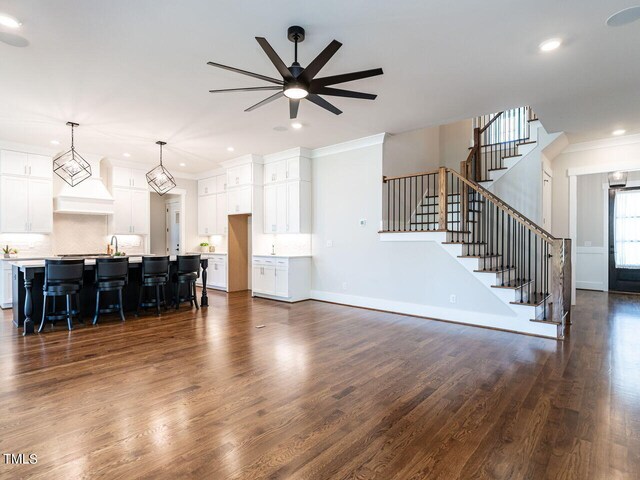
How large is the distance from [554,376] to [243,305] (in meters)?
5.06

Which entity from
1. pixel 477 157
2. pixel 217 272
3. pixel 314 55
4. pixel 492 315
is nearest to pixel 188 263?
pixel 217 272

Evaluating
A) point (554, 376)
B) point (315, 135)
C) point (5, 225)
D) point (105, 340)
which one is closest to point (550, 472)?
point (554, 376)

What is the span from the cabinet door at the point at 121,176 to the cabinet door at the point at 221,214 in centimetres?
206

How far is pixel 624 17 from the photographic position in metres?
2.78

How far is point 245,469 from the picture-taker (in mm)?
1916

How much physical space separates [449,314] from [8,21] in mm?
6022

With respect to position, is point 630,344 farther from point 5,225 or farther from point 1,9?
point 5,225

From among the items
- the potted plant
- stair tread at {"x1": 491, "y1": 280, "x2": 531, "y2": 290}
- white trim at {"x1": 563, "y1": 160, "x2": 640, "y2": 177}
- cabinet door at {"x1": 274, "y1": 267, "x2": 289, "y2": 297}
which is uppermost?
white trim at {"x1": 563, "y1": 160, "x2": 640, "y2": 177}

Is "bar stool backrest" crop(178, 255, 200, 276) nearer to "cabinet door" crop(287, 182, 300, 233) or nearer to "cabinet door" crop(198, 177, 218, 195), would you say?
"cabinet door" crop(287, 182, 300, 233)

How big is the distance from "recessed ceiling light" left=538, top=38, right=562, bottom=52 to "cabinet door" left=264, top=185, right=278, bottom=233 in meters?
5.32

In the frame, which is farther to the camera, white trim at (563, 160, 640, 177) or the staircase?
white trim at (563, 160, 640, 177)

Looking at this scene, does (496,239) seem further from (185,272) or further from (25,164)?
(25,164)

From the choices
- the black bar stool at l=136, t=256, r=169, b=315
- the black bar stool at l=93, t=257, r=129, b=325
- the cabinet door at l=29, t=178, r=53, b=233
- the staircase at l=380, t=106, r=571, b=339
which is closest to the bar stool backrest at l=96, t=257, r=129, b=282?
the black bar stool at l=93, t=257, r=129, b=325

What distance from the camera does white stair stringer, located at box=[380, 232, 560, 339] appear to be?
15.0 feet
